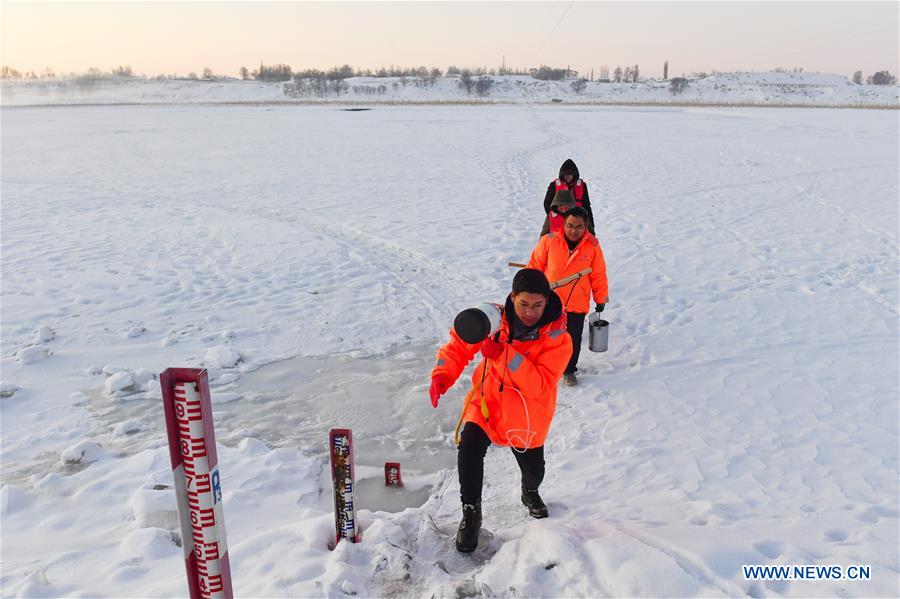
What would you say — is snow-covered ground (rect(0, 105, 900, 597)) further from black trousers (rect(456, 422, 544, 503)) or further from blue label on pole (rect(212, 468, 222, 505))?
blue label on pole (rect(212, 468, 222, 505))

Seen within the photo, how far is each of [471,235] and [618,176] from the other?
748 centimetres

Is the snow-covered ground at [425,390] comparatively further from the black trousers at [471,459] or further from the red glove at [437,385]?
the red glove at [437,385]

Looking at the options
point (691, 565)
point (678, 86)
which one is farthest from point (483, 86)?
point (691, 565)

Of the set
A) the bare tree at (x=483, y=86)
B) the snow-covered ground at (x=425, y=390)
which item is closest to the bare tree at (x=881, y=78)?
the bare tree at (x=483, y=86)

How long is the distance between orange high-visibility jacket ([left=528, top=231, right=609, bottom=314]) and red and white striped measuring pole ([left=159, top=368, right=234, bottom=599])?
359cm

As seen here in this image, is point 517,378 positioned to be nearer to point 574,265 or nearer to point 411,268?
point 574,265

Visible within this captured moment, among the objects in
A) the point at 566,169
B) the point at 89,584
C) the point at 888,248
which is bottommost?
the point at 89,584

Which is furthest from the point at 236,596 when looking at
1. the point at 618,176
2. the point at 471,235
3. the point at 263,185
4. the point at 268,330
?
the point at 618,176

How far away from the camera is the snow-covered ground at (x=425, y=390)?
3180mm

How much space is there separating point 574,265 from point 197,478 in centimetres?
373

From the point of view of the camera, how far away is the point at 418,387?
18.3ft

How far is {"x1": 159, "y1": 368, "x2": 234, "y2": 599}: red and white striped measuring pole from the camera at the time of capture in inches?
81.8

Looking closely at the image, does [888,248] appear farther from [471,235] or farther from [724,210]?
[471,235]

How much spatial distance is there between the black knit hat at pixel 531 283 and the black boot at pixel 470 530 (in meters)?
1.22
